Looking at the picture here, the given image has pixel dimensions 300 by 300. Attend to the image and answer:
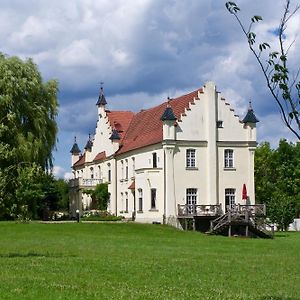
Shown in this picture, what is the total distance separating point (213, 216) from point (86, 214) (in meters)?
17.7

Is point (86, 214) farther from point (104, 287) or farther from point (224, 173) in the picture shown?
point (104, 287)

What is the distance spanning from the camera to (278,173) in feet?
301

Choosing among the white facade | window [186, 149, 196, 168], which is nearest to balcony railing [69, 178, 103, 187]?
the white facade

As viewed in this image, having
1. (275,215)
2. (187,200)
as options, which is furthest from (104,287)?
(275,215)

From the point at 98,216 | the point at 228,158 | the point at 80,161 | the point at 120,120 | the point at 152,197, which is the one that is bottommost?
the point at 98,216

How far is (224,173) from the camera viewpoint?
61.0 metres

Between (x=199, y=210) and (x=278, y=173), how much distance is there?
35.8 metres

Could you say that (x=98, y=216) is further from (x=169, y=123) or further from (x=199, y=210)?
(x=169, y=123)

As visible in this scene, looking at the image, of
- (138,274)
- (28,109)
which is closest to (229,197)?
(28,109)

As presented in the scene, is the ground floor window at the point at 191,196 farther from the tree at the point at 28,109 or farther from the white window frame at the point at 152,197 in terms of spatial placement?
the tree at the point at 28,109

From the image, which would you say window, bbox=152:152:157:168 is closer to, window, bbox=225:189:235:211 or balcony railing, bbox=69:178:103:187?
window, bbox=225:189:235:211

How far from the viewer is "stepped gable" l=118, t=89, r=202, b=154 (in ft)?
201

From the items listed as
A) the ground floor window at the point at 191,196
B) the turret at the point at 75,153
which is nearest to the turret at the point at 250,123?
the ground floor window at the point at 191,196

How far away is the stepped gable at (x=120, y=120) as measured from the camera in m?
72.5
